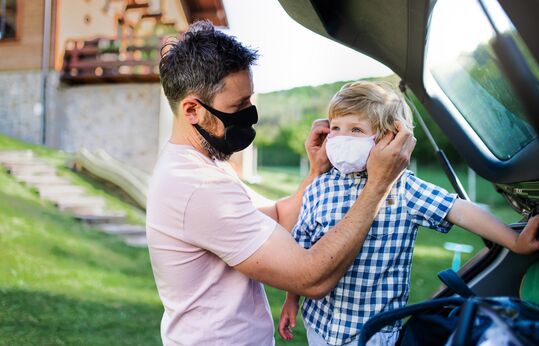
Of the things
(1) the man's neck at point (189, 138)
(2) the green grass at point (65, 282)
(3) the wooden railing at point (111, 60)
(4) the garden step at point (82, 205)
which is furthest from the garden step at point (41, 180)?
(1) the man's neck at point (189, 138)

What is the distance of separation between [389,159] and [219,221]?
0.46 meters

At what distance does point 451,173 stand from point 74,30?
461 inches

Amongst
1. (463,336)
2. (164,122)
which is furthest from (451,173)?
(164,122)

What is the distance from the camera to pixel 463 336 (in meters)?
0.96

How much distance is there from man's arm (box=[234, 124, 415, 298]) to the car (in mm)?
309

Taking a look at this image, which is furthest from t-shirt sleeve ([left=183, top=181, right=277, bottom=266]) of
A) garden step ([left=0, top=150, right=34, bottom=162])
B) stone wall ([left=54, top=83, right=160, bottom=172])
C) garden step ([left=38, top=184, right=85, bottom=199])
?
stone wall ([left=54, top=83, right=160, bottom=172])

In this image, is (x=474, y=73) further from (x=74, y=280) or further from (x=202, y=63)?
(x=74, y=280)

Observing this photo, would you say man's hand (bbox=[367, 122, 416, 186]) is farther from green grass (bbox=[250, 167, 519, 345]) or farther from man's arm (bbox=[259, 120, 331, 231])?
green grass (bbox=[250, 167, 519, 345])

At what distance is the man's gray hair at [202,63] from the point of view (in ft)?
5.05

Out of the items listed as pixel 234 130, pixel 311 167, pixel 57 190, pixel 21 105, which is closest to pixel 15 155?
pixel 57 190

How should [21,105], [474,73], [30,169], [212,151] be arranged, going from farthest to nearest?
[21,105]
[30,169]
[474,73]
[212,151]

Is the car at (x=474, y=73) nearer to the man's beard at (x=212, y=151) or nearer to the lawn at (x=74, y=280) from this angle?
the man's beard at (x=212, y=151)

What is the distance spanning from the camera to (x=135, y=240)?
8.13m

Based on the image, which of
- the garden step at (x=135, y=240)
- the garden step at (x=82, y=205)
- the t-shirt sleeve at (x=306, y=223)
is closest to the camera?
the t-shirt sleeve at (x=306, y=223)
